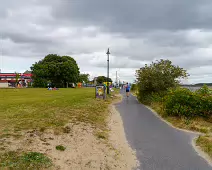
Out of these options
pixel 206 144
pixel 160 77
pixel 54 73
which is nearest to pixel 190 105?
pixel 206 144

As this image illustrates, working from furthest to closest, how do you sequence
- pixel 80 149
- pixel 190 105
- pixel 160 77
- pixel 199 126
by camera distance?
pixel 160 77 → pixel 190 105 → pixel 199 126 → pixel 80 149

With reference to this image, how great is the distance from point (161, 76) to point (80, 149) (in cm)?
1390

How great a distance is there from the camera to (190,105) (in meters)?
10.4

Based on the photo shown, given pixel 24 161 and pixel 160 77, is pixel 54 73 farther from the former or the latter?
pixel 24 161

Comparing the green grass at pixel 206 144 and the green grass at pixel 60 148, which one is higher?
the green grass at pixel 60 148

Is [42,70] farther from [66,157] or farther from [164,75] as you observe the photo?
[66,157]

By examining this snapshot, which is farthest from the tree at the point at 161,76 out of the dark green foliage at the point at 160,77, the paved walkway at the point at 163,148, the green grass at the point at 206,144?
the green grass at the point at 206,144

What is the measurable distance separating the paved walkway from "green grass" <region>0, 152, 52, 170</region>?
1990 millimetres

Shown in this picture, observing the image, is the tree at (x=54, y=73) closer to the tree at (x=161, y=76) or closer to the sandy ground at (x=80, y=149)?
the tree at (x=161, y=76)

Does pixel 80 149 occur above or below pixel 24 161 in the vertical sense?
below

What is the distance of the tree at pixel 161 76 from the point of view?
720 inches

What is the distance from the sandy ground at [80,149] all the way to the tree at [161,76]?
11832 millimetres

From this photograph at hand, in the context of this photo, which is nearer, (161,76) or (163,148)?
(163,148)

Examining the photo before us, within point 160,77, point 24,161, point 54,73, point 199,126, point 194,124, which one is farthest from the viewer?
point 54,73
